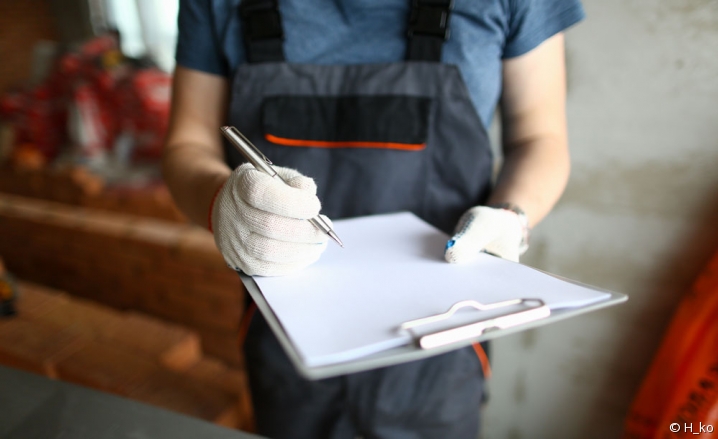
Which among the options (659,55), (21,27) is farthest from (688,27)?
(21,27)

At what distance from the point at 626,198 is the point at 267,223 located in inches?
36.1

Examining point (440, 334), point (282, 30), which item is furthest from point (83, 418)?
point (282, 30)

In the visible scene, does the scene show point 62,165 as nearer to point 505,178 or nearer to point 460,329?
point 505,178

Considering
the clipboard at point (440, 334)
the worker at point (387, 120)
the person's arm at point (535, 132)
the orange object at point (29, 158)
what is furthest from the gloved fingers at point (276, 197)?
the orange object at point (29, 158)

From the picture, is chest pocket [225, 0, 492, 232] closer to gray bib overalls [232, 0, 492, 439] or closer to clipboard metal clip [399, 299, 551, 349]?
gray bib overalls [232, 0, 492, 439]

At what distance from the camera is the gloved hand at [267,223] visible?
1.64 feet

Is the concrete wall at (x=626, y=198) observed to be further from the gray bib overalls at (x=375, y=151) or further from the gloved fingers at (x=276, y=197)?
the gloved fingers at (x=276, y=197)

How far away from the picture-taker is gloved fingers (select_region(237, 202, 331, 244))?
0.51m

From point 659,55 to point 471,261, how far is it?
73 centimetres

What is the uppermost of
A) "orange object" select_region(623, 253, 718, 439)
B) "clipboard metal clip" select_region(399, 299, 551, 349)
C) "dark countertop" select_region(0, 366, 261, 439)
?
"clipboard metal clip" select_region(399, 299, 551, 349)

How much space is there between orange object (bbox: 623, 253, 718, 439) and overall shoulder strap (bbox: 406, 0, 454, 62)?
2.49ft

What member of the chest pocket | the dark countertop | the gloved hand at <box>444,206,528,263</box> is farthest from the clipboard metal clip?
the chest pocket

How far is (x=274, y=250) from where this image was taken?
20.3 inches

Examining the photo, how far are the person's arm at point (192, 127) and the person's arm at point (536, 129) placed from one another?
1.64ft
